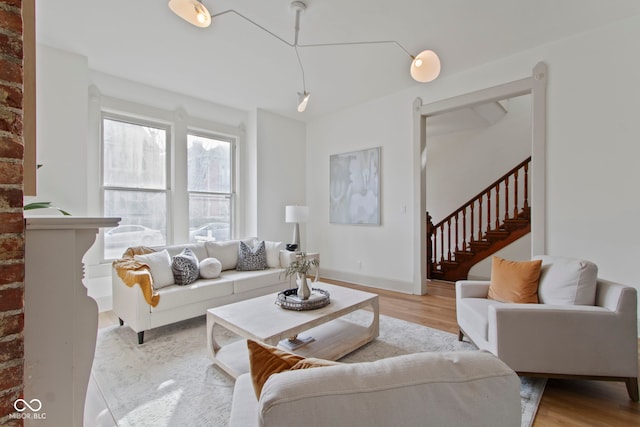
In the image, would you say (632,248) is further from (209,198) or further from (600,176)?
(209,198)

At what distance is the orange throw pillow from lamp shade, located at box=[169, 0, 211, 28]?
2904 mm

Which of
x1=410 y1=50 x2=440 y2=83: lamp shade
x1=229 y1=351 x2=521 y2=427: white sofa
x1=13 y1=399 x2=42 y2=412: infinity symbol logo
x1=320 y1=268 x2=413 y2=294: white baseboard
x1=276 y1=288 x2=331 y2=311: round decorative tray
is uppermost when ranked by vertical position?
x1=410 y1=50 x2=440 y2=83: lamp shade

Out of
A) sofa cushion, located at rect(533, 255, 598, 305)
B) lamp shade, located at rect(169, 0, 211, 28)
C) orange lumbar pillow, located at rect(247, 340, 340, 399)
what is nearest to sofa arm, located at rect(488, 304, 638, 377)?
sofa cushion, located at rect(533, 255, 598, 305)

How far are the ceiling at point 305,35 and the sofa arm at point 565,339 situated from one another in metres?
→ 2.52

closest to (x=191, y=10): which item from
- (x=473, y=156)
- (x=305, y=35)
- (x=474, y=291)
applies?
(x=305, y=35)

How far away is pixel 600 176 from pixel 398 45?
240 centimetres

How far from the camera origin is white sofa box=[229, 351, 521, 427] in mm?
583

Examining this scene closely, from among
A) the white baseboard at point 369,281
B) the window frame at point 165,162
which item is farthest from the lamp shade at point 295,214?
the window frame at point 165,162

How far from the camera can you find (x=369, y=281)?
480 centimetres

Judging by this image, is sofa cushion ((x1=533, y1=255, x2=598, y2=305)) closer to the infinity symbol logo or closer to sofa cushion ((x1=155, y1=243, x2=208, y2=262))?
the infinity symbol logo

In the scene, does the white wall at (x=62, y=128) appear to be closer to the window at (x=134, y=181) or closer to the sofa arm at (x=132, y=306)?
the window at (x=134, y=181)

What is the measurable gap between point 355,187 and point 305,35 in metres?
2.52

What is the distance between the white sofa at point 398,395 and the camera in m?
0.58

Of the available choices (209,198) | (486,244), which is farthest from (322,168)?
(486,244)
